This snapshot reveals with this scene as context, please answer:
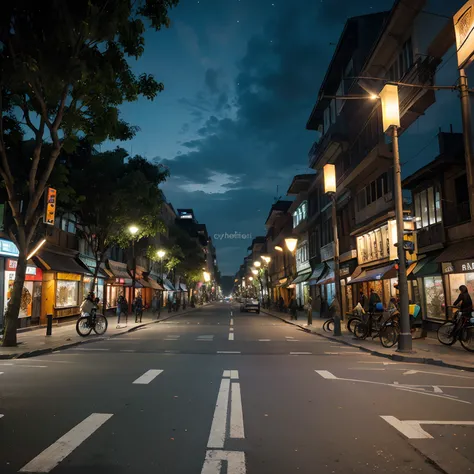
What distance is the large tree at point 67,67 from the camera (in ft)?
40.4

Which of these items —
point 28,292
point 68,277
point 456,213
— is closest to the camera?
point 456,213

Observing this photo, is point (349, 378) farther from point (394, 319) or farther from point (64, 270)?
point (64, 270)

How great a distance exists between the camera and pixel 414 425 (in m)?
6.11

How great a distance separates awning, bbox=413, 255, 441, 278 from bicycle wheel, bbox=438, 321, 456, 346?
410 centimetres

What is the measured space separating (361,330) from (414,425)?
13.0 meters

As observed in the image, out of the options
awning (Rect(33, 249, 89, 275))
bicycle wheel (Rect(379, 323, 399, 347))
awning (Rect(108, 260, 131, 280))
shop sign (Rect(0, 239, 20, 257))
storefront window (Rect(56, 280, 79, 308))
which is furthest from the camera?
awning (Rect(108, 260, 131, 280))

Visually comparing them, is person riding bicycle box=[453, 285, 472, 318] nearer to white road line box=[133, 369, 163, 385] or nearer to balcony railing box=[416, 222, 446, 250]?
balcony railing box=[416, 222, 446, 250]

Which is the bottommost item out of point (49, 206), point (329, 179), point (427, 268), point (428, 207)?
point (427, 268)

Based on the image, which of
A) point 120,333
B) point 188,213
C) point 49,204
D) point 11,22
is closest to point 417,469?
point 11,22

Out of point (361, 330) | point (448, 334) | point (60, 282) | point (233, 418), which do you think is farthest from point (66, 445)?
point (60, 282)

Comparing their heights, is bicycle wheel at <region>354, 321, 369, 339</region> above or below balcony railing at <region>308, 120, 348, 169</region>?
below

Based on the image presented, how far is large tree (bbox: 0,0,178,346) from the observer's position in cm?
1230

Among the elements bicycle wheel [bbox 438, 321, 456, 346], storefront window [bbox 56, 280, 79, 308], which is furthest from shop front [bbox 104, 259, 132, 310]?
bicycle wheel [bbox 438, 321, 456, 346]

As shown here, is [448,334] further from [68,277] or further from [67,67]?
[68,277]
